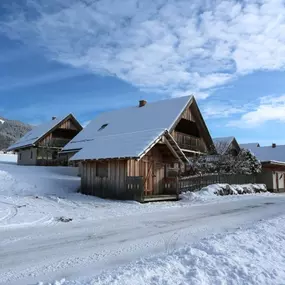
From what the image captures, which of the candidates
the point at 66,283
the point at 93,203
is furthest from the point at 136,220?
the point at 66,283

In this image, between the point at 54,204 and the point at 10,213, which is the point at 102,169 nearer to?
the point at 54,204

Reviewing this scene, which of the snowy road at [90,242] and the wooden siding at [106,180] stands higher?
the wooden siding at [106,180]

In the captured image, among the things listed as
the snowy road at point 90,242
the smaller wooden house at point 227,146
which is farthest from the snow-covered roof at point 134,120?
the snowy road at point 90,242

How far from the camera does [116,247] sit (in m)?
6.85

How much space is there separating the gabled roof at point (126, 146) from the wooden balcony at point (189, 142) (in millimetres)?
11100

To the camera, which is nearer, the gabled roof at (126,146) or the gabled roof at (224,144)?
the gabled roof at (126,146)

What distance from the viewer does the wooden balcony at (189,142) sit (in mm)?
30980

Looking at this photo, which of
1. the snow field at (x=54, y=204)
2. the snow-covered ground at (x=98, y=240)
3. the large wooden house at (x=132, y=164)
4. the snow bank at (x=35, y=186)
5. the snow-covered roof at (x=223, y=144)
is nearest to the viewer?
the snow-covered ground at (x=98, y=240)

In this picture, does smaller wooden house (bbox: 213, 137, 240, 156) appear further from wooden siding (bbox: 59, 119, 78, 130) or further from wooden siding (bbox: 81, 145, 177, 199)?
wooden siding (bbox: 59, 119, 78, 130)

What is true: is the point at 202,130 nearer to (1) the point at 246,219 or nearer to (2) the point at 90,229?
(1) the point at 246,219

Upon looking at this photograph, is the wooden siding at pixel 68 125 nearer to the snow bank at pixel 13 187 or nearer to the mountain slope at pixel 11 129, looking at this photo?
the snow bank at pixel 13 187

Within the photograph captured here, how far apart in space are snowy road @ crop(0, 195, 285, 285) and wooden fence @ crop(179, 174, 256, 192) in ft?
32.0

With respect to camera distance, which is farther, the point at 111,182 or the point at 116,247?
the point at 111,182

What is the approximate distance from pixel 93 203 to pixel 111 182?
2413 millimetres
